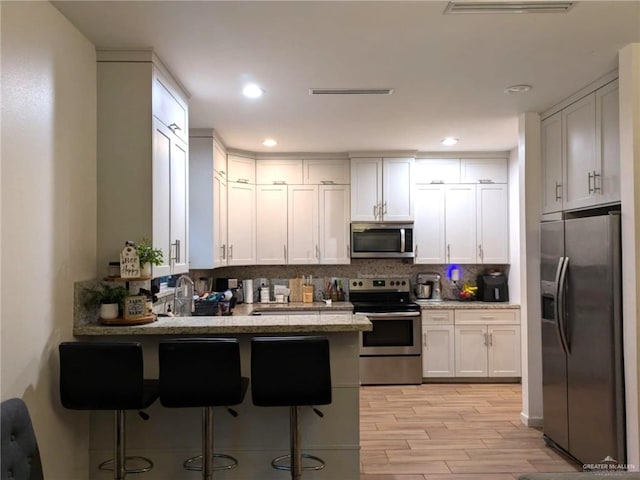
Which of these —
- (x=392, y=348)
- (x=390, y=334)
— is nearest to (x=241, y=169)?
(x=390, y=334)

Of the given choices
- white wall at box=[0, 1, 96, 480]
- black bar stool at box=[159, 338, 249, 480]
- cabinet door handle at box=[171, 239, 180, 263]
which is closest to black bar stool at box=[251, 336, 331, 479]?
black bar stool at box=[159, 338, 249, 480]

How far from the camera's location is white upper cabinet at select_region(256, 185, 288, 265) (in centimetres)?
532

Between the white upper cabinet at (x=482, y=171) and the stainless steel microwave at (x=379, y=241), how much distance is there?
37.6 inches

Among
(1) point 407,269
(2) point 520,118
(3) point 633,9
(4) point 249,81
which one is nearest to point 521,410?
(1) point 407,269

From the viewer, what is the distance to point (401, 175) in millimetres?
5352

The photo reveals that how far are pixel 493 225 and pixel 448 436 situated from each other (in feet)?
8.49

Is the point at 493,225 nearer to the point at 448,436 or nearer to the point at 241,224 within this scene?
the point at 448,436

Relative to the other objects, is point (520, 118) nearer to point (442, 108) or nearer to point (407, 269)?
point (442, 108)

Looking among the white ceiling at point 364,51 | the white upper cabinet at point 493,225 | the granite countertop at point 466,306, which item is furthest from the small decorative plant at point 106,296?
the white upper cabinet at point 493,225

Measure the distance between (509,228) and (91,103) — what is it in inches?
174

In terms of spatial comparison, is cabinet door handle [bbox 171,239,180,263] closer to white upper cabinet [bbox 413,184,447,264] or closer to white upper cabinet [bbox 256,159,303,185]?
white upper cabinet [bbox 256,159,303,185]

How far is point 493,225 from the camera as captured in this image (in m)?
5.42

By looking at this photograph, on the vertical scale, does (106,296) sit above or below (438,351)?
above

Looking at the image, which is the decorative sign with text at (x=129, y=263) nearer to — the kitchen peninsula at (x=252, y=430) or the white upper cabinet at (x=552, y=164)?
the kitchen peninsula at (x=252, y=430)
